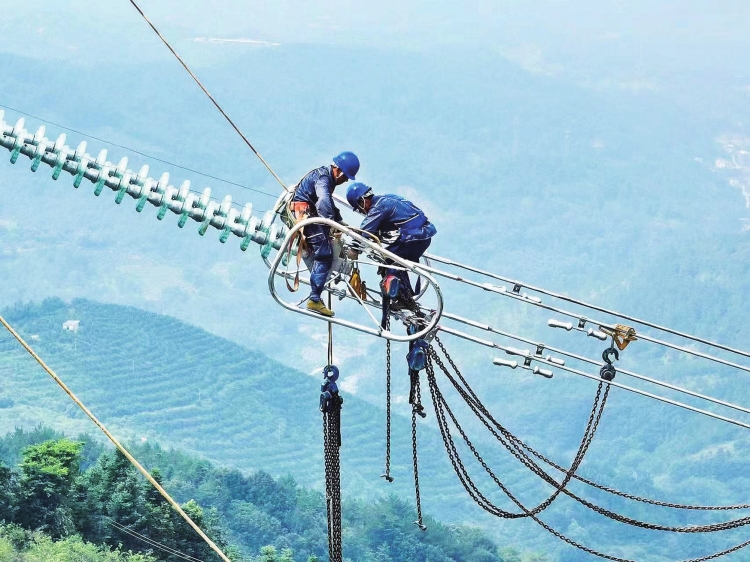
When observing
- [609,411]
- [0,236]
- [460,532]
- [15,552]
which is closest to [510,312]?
[609,411]

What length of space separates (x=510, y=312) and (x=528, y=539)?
173ft

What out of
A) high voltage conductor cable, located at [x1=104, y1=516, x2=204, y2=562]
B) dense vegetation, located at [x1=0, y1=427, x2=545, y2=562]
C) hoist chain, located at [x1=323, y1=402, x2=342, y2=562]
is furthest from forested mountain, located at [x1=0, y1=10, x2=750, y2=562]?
hoist chain, located at [x1=323, y1=402, x2=342, y2=562]

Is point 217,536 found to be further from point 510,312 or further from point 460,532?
point 510,312

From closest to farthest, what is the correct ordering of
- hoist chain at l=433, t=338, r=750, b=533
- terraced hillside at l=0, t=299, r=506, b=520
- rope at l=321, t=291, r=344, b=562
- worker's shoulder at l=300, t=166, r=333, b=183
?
worker's shoulder at l=300, t=166, r=333, b=183
hoist chain at l=433, t=338, r=750, b=533
rope at l=321, t=291, r=344, b=562
terraced hillside at l=0, t=299, r=506, b=520

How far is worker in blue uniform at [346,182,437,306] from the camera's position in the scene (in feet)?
42.3

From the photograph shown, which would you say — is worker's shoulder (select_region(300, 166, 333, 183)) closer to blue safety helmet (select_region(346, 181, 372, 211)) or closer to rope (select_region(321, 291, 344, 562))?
blue safety helmet (select_region(346, 181, 372, 211))

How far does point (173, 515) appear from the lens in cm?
3903

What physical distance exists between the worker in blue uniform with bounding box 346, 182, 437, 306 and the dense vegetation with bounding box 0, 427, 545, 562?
2316 centimetres

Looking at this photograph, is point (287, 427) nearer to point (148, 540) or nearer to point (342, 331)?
point (342, 331)

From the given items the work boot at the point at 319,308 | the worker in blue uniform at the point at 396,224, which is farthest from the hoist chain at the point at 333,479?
the worker in blue uniform at the point at 396,224

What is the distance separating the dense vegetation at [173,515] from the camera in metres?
36.2

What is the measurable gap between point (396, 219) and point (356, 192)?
1.59ft

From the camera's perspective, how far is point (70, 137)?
194 meters

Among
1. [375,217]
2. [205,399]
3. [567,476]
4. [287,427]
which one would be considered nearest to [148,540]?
[567,476]
